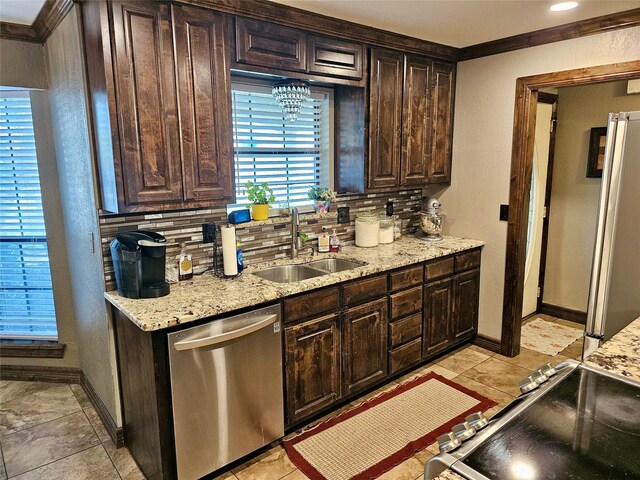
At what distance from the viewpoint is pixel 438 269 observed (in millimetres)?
3324

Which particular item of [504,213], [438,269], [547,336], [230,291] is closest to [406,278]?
[438,269]

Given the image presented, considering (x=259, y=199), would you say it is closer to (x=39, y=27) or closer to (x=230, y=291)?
(x=230, y=291)

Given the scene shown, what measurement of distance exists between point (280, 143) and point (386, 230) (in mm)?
1103

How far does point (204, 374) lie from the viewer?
211 centimetres

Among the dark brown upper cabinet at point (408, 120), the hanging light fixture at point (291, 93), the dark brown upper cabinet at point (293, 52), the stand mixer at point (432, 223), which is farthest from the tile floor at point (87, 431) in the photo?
the dark brown upper cabinet at point (293, 52)

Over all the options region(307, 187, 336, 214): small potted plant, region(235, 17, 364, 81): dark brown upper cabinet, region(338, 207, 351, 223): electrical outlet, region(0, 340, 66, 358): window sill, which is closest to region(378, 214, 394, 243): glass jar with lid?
region(338, 207, 351, 223): electrical outlet

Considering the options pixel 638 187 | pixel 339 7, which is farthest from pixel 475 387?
pixel 339 7

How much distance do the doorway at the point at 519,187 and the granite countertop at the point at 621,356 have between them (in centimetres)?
182

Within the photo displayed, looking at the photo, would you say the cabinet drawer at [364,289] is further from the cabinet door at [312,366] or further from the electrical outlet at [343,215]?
the electrical outlet at [343,215]

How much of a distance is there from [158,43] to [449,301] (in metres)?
2.69

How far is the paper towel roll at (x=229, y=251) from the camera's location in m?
2.55

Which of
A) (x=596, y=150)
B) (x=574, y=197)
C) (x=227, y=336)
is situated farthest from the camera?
(x=574, y=197)

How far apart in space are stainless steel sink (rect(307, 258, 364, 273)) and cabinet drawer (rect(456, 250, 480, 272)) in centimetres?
98

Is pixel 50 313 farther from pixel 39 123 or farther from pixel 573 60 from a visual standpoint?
pixel 573 60
